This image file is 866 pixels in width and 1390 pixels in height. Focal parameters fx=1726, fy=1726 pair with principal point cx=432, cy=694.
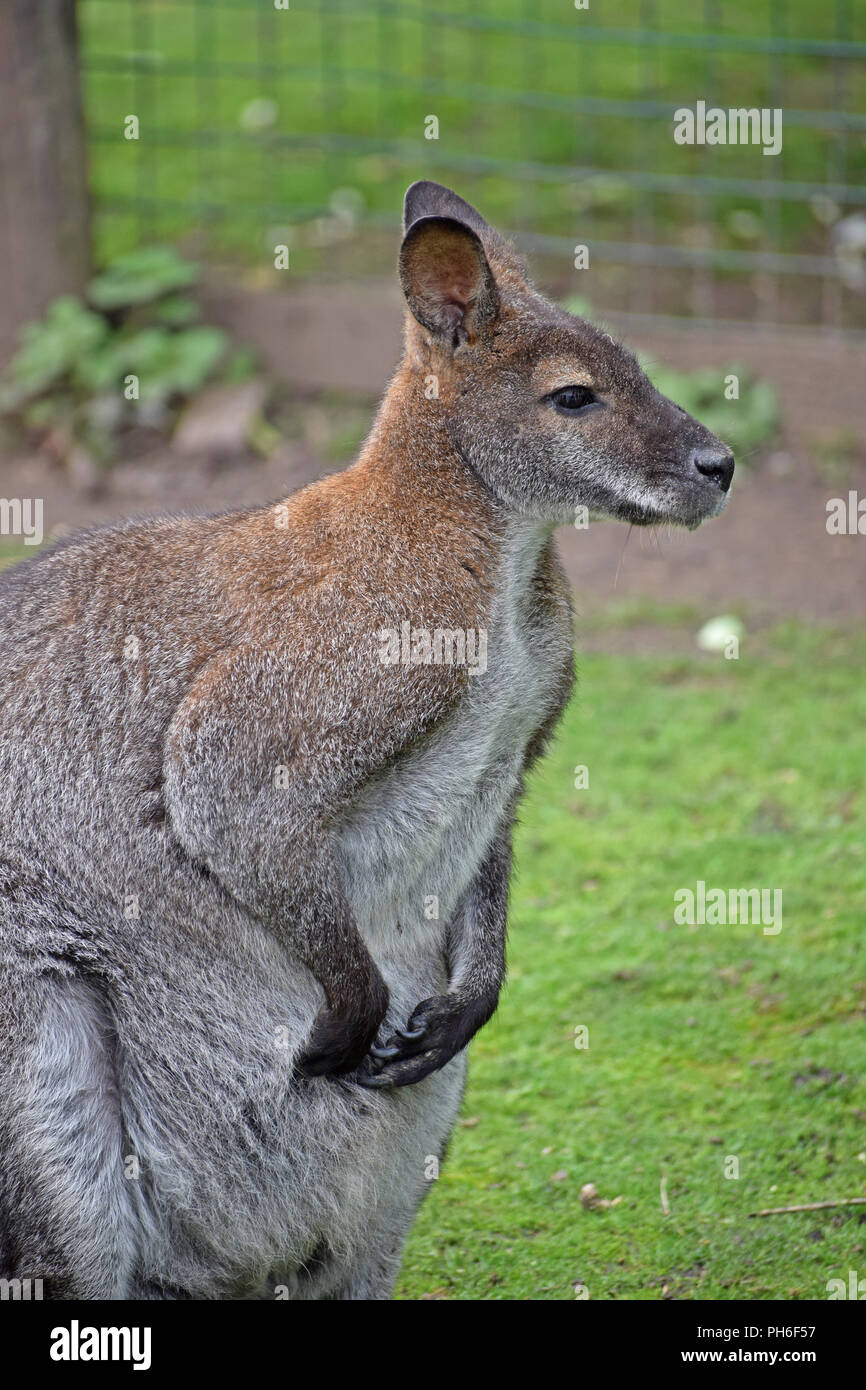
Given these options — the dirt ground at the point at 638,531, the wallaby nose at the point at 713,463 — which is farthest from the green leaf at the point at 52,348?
the wallaby nose at the point at 713,463

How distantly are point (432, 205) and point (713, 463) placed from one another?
0.81 m

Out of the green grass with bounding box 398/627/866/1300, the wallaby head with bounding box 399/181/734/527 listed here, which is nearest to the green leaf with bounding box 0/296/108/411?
the green grass with bounding box 398/627/866/1300

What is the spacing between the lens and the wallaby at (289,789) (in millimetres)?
3127

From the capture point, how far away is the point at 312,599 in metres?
3.22

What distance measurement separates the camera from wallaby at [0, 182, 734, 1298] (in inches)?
123

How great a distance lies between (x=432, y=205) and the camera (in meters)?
3.57

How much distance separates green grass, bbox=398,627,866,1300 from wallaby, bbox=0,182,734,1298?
782 millimetres

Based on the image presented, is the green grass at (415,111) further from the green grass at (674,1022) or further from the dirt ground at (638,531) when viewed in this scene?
the green grass at (674,1022)

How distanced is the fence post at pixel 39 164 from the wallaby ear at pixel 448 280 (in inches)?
216

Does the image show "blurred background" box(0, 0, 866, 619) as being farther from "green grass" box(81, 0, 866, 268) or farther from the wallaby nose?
the wallaby nose

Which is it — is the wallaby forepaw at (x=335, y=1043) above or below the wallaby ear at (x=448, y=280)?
below

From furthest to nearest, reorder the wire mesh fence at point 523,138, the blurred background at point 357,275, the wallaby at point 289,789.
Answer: the wire mesh fence at point 523,138 < the blurred background at point 357,275 < the wallaby at point 289,789

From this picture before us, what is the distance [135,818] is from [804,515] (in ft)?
16.6

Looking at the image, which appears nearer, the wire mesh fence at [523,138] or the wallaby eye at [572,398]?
the wallaby eye at [572,398]
